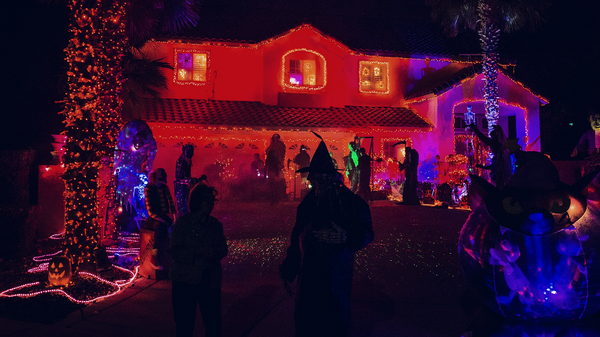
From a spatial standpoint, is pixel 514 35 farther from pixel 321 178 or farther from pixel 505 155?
pixel 321 178

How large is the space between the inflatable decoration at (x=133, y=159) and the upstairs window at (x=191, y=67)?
9598 mm

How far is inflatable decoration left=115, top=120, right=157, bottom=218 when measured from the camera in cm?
835

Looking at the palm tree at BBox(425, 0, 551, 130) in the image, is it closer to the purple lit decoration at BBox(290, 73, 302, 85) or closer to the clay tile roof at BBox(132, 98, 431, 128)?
the clay tile roof at BBox(132, 98, 431, 128)

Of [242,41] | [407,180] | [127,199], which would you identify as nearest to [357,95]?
[242,41]

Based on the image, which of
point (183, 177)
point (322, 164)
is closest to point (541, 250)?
point (322, 164)

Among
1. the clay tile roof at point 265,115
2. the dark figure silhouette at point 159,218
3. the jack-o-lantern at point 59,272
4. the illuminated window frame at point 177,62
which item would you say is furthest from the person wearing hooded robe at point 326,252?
the illuminated window frame at point 177,62

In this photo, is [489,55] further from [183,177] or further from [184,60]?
[183,177]

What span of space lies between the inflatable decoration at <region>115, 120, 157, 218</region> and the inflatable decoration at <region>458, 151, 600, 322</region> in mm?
7075

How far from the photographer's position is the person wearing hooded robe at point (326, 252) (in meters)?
3.31

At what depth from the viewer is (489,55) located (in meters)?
15.5

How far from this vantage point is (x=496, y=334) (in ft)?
11.3

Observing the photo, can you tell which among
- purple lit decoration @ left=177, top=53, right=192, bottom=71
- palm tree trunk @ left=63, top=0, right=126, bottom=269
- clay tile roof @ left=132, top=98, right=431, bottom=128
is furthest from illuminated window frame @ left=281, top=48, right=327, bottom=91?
palm tree trunk @ left=63, top=0, right=126, bottom=269

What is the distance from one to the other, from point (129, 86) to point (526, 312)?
13.4m

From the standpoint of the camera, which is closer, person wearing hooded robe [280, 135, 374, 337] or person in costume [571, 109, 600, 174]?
person wearing hooded robe [280, 135, 374, 337]
